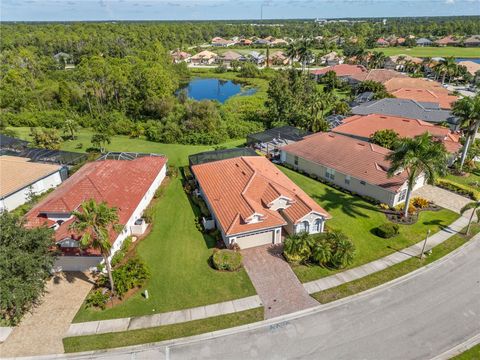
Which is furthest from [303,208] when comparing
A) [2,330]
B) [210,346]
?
[2,330]

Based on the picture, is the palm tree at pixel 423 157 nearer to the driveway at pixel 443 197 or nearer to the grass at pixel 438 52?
the driveway at pixel 443 197

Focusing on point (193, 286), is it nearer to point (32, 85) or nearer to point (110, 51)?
point (32, 85)

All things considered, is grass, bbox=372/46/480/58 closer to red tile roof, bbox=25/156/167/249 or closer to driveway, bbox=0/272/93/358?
red tile roof, bbox=25/156/167/249

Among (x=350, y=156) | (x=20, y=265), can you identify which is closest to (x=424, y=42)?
(x=350, y=156)

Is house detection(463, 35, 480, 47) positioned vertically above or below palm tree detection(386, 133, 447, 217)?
above

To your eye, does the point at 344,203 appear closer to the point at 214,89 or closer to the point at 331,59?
the point at 214,89

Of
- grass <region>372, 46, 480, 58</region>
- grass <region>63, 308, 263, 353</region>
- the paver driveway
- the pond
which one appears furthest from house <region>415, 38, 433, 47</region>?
grass <region>63, 308, 263, 353</region>
